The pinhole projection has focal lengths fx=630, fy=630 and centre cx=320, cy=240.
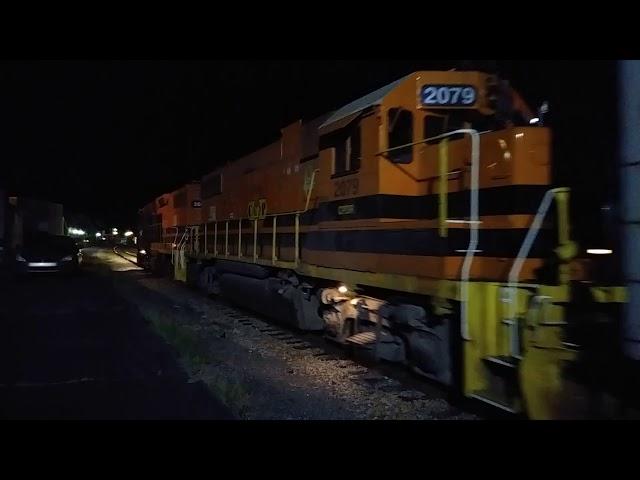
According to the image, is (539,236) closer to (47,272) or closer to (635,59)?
(635,59)

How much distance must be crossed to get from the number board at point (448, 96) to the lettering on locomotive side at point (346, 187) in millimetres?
1366

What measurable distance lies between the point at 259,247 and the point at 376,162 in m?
5.59

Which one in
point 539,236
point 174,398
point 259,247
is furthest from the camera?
point 259,247

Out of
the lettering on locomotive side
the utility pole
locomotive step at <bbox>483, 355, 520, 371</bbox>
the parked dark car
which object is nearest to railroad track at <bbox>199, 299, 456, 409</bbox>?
locomotive step at <bbox>483, 355, 520, 371</bbox>

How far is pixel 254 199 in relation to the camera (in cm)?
1322

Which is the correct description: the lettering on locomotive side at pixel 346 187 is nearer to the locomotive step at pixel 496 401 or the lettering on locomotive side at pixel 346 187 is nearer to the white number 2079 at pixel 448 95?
the white number 2079 at pixel 448 95

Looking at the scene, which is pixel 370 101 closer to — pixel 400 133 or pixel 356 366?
pixel 400 133

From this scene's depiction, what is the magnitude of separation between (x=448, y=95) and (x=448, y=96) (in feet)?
0.04

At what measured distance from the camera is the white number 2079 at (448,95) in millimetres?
7145

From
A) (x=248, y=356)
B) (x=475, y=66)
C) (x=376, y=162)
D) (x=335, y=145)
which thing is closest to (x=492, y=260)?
(x=376, y=162)

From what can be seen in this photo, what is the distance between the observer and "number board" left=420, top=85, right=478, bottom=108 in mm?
7145

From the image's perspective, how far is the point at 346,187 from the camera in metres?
8.30

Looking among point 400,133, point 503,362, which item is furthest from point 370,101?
point 503,362

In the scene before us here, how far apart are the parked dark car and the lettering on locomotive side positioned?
17181mm
